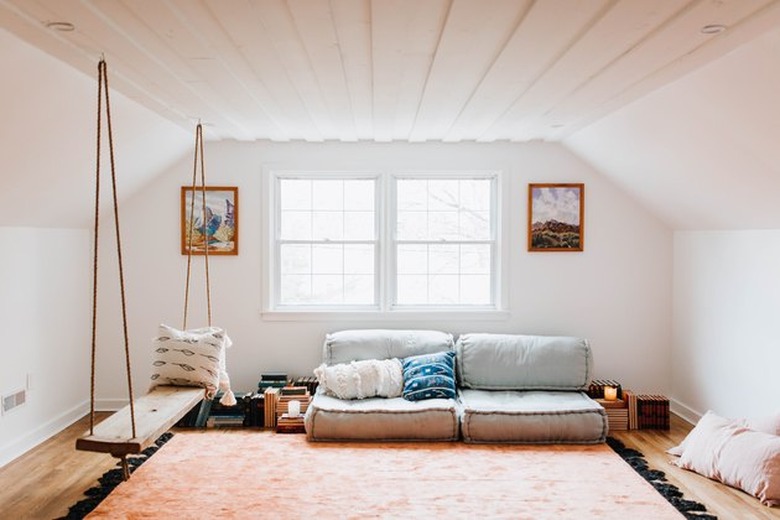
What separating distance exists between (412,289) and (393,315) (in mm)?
330

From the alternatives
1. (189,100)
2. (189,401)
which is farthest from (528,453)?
(189,100)

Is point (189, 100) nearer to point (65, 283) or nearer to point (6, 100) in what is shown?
point (6, 100)

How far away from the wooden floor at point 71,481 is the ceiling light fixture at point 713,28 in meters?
Answer: 2.49

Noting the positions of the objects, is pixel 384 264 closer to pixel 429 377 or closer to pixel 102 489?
pixel 429 377

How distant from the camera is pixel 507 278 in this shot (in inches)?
223

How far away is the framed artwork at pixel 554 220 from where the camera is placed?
5.64 meters

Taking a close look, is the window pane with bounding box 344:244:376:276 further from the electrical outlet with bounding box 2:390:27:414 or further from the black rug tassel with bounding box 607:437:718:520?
the electrical outlet with bounding box 2:390:27:414

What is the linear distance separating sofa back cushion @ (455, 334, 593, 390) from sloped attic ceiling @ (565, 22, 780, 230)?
140 cm

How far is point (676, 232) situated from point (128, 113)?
4493mm

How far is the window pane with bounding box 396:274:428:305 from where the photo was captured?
5.84m

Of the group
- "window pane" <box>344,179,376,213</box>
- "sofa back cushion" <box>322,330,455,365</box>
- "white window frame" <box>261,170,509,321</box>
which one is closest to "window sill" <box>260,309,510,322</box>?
"white window frame" <box>261,170,509,321</box>

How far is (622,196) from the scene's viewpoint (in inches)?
222

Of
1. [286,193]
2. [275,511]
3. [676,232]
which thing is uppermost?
[286,193]

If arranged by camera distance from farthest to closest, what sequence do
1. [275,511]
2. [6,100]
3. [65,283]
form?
[65,283] < [275,511] < [6,100]
